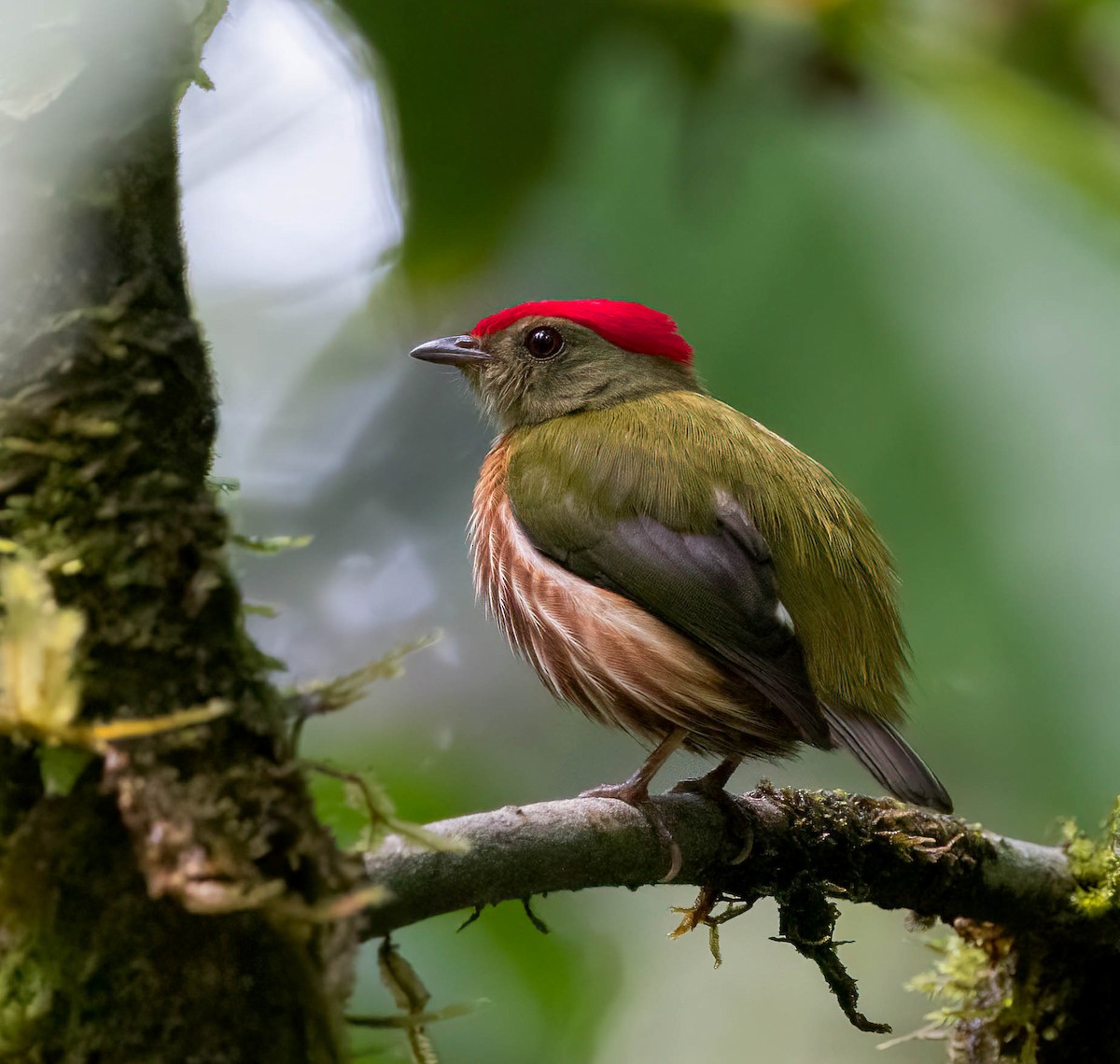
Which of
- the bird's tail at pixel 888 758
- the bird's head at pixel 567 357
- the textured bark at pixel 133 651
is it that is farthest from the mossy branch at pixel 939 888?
the bird's head at pixel 567 357

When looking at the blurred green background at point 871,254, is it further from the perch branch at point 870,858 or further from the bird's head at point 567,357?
the bird's head at point 567,357

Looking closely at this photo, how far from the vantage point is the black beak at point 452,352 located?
4.56 meters

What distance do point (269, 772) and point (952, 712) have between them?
0.69 metres

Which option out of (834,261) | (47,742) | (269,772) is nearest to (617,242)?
(834,261)

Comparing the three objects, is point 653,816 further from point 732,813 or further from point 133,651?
point 133,651

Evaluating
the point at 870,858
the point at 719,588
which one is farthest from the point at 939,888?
the point at 719,588

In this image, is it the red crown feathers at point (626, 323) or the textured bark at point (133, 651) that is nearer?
the textured bark at point (133, 651)

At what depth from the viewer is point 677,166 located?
161 cm

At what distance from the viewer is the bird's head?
14.2 ft

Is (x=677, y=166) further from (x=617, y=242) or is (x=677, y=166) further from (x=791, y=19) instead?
(x=791, y=19)

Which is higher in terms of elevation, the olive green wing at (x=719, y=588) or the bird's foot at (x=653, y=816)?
the olive green wing at (x=719, y=588)

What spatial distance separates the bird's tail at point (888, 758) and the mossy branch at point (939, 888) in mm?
160

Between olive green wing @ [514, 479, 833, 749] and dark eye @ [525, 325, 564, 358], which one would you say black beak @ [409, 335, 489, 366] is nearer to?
dark eye @ [525, 325, 564, 358]

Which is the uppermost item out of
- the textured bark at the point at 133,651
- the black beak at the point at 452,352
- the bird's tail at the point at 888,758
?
the textured bark at the point at 133,651
